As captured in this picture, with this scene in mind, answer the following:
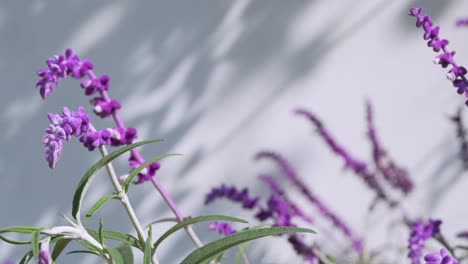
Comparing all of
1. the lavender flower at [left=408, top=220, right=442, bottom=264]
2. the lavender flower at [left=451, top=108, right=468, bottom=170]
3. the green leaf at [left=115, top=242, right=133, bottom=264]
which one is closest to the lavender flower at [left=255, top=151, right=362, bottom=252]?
the lavender flower at [left=451, top=108, right=468, bottom=170]

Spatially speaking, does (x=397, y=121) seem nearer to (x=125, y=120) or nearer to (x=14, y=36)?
(x=125, y=120)

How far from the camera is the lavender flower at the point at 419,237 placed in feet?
3.70

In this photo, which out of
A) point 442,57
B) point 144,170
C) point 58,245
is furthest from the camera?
point 144,170

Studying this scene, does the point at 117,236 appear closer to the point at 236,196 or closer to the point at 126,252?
the point at 126,252

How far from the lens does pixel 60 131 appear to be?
85cm

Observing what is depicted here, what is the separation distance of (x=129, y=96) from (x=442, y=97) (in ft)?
2.64

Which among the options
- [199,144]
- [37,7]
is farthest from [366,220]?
[37,7]

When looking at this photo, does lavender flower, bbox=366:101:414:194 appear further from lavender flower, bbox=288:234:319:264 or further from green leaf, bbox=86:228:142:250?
green leaf, bbox=86:228:142:250

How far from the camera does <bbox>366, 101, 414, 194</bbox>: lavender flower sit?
190cm

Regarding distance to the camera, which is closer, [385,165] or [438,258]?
[438,258]

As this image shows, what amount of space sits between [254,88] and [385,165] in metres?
0.39

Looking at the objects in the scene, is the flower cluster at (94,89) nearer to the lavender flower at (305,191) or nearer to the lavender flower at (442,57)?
the lavender flower at (442,57)

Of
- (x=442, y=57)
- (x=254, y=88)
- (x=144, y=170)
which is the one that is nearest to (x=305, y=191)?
(x=254, y=88)

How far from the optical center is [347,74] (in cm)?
207
